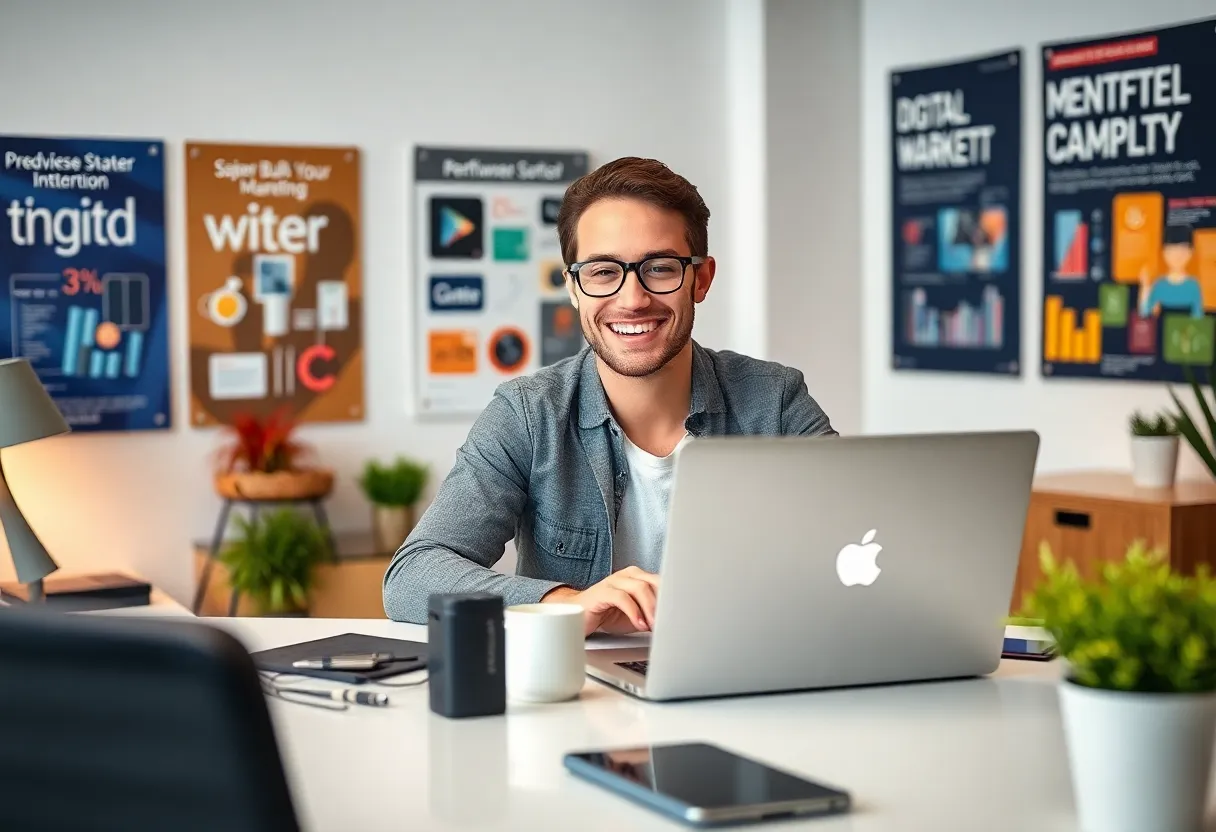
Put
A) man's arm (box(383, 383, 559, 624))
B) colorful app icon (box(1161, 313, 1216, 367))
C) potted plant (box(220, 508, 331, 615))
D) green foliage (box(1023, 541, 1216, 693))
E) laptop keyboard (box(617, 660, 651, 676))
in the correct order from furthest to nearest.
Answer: potted plant (box(220, 508, 331, 615)), colorful app icon (box(1161, 313, 1216, 367)), man's arm (box(383, 383, 559, 624)), laptop keyboard (box(617, 660, 651, 676)), green foliage (box(1023, 541, 1216, 693))

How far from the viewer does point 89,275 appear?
4457 millimetres

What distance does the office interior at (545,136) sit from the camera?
4.45 metres

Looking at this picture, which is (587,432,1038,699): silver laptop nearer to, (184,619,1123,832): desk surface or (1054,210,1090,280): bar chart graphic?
(184,619,1123,832): desk surface

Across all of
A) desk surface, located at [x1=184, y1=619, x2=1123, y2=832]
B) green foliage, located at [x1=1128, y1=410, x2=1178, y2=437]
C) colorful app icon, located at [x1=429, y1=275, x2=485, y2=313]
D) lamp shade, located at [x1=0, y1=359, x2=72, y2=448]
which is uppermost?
colorful app icon, located at [x1=429, y1=275, x2=485, y2=313]

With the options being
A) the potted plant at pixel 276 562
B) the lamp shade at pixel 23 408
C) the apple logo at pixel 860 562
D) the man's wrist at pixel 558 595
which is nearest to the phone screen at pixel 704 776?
the apple logo at pixel 860 562

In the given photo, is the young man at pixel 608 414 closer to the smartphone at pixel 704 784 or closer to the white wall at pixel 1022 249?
the smartphone at pixel 704 784

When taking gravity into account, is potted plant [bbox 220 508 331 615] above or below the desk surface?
below

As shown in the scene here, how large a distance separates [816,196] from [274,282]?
5.85 ft

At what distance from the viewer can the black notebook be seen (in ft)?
5.93

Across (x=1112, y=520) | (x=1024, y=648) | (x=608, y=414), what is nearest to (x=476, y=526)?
(x=608, y=414)

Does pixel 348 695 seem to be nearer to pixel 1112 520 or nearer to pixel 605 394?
pixel 605 394

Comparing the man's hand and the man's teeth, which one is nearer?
the man's hand

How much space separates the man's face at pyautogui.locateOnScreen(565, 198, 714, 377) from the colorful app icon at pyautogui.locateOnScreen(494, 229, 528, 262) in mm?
2518

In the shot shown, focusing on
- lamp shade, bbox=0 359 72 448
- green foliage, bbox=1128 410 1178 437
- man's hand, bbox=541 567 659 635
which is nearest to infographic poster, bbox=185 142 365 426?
lamp shade, bbox=0 359 72 448
